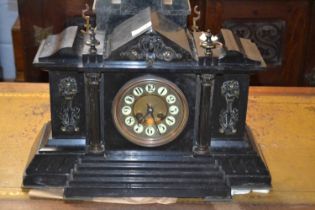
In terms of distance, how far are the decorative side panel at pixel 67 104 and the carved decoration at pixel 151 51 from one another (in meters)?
0.15

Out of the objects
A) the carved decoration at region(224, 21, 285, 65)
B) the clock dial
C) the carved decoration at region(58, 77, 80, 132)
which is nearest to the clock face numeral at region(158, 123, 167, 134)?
the clock dial

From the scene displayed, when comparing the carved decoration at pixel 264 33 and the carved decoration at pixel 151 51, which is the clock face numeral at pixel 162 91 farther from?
the carved decoration at pixel 264 33

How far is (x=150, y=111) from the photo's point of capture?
162 centimetres

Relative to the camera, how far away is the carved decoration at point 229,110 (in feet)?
5.26

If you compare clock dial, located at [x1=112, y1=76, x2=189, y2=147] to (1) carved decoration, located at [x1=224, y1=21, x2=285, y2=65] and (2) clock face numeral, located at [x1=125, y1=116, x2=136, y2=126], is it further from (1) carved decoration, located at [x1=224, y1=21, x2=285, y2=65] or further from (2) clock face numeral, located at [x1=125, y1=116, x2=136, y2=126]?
(1) carved decoration, located at [x1=224, y1=21, x2=285, y2=65]

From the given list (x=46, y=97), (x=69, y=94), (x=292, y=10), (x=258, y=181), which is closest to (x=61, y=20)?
(x=46, y=97)

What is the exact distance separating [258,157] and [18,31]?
1.57 m

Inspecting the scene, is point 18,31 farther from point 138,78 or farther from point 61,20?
point 138,78

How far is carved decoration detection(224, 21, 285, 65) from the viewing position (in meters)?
2.76

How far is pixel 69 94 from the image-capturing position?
1.61 meters

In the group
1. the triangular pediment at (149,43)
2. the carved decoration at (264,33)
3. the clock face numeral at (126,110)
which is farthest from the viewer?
the carved decoration at (264,33)

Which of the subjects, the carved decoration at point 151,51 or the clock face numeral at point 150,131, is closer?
the carved decoration at point 151,51

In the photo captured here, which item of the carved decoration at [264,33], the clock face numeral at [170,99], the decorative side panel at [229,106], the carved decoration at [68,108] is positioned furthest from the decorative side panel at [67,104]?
the carved decoration at [264,33]

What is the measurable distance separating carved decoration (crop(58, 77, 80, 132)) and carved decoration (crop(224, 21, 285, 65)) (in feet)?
4.17
